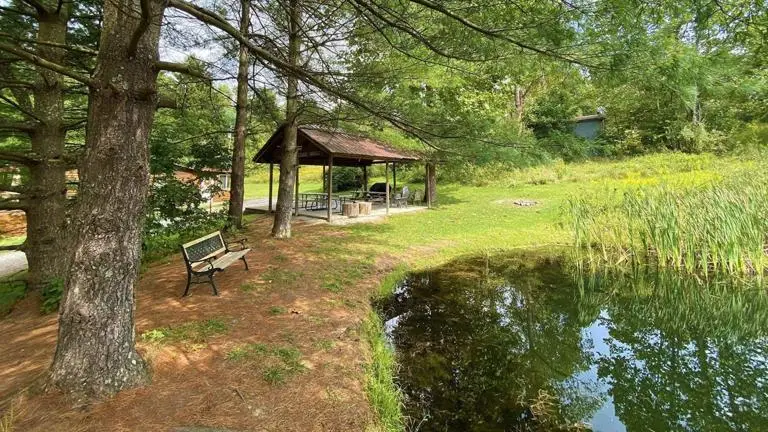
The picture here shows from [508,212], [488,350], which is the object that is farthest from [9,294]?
[508,212]

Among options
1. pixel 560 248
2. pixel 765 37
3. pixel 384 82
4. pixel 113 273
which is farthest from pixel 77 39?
pixel 560 248

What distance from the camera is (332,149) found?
40.0ft

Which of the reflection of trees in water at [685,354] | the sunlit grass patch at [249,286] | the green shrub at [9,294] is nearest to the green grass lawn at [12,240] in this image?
the green shrub at [9,294]

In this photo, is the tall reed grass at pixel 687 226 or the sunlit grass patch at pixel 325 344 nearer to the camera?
the sunlit grass patch at pixel 325 344

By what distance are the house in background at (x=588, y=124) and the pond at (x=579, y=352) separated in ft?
87.1

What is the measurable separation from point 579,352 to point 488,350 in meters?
1.20

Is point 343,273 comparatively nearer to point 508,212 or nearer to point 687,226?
point 687,226

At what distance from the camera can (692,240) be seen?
6.82 metres

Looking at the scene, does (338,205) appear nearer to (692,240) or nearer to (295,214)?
(295,214)

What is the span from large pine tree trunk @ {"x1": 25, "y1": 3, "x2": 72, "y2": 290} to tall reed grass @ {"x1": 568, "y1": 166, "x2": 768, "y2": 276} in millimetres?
9429

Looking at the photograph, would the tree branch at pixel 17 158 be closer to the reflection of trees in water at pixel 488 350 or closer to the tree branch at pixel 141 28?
Answer: the tree branch at pixel 141 28

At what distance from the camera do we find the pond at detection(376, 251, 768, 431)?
3.47 meters

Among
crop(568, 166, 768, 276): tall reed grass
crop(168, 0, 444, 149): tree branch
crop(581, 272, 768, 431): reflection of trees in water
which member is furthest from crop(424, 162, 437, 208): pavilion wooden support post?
crop(168, 0, 444, 149): tree branch

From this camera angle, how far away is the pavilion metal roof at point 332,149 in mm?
12406
